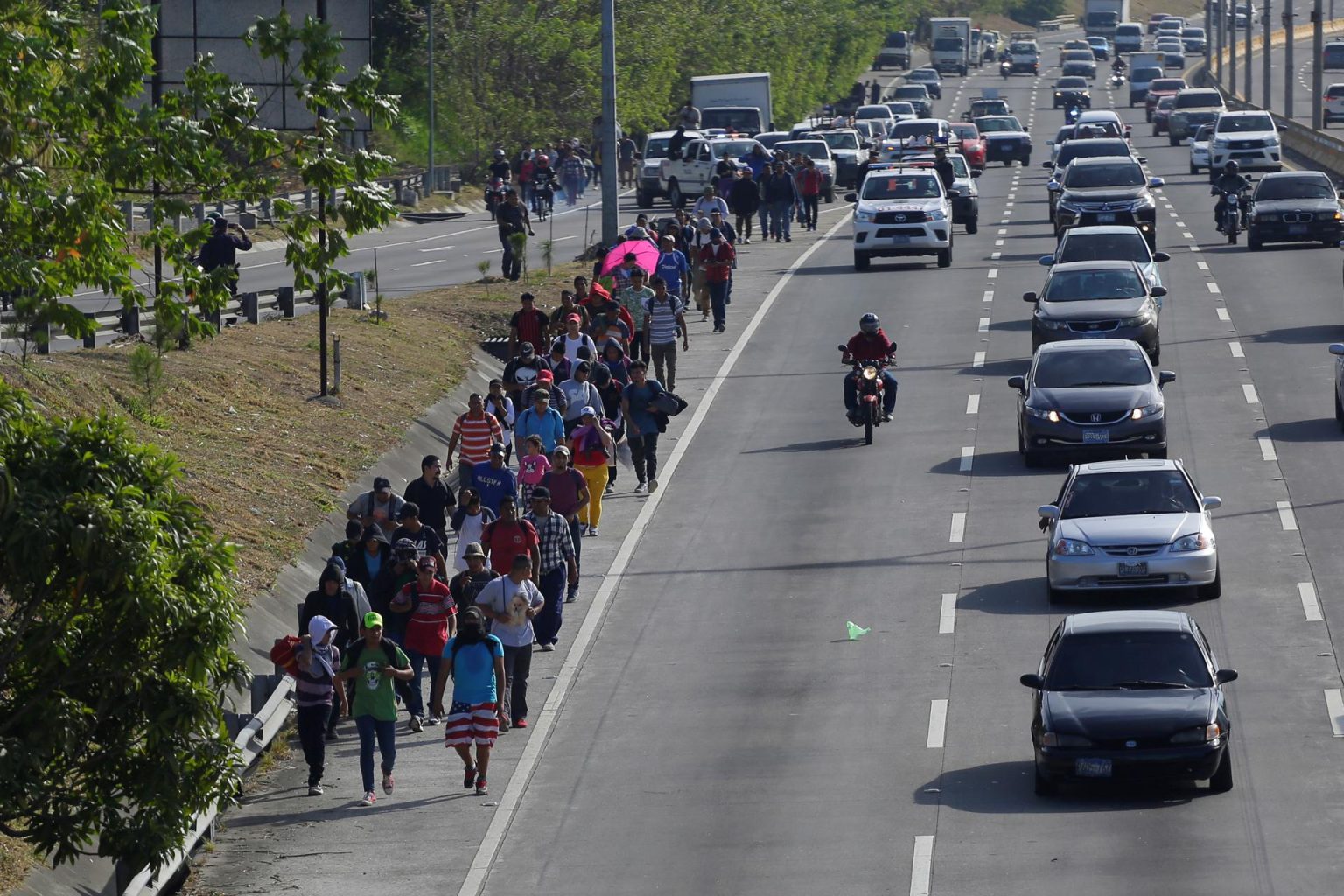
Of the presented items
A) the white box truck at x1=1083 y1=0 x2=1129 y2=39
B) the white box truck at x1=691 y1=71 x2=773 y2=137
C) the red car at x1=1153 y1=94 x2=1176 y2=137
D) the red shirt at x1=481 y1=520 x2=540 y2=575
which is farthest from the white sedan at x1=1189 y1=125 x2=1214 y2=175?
the white box truck at x1=1083 y1=0 x2=1129 y2=39

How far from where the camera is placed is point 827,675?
19.4 metres

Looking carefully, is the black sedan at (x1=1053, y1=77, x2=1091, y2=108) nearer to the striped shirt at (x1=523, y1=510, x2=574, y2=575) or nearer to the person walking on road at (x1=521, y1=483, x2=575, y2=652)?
the person walking on road at (x1=521, y1=483, x2=575, y2=652)

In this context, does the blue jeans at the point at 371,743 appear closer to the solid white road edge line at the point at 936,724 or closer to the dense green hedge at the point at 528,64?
the solid white road edge line at the point at 936,724

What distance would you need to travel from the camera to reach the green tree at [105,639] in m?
10.7

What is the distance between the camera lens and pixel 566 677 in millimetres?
19844

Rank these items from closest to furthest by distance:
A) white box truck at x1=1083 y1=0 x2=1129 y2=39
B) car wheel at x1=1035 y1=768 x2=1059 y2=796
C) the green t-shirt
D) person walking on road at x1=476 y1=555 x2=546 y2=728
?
1. car wheel at x1=1035 y1=768 x2=1059 y2=796
2. the green t-shirt
3. person walking on road at x1=476 y1=555 x2=546 y2=728
4. white box truck at x1=1083 y1=0 x2=1129 y2=39

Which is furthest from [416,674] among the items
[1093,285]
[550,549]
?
[1093,285]

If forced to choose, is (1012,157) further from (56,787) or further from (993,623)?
(56,787)

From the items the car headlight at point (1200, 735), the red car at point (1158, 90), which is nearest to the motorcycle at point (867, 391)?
the car headlight at point (1200, 735)

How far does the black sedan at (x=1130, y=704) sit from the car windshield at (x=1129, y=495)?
480cm

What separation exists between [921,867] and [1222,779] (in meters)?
2.53

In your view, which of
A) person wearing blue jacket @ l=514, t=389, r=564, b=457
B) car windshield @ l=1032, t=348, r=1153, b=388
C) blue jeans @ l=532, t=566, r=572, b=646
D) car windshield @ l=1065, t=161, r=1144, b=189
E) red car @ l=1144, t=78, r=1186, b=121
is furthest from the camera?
red car @ l=1144, t=78, r=1186, b=121

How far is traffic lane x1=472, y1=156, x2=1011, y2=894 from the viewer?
49.6ft

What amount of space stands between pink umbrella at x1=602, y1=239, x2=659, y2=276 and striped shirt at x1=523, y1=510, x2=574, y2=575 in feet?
46.4
